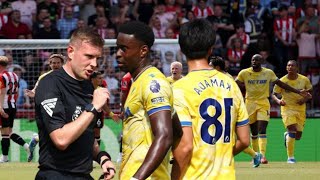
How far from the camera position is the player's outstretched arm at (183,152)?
6.63 meters

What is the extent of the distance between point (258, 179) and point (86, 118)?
34.0 feet

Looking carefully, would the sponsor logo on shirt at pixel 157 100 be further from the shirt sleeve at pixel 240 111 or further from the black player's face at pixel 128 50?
the shirt sleeve at pixel 240 111

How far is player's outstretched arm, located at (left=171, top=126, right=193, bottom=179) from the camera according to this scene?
6.63m

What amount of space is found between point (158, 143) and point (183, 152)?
Result: 31 centimetres

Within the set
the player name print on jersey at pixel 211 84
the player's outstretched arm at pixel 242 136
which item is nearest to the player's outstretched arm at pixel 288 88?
the player's outstretched arm at pixel 242 136

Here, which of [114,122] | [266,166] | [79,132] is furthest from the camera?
[114,122]

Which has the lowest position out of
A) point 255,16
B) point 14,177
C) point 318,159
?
point 318,159

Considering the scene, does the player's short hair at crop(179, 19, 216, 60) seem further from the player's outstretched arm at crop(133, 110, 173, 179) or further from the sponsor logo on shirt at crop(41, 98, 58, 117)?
the sponsor logo on shirt at crop(41, 98, 58, 117)

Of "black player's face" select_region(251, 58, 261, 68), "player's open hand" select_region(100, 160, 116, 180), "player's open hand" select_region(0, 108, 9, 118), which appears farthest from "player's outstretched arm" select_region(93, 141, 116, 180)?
"black player's face" select_region(251, 58, 261, 68)

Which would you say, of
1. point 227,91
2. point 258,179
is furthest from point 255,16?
point 227,91

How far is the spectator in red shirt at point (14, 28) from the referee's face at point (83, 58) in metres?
18.3

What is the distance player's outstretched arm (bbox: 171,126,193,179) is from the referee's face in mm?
813

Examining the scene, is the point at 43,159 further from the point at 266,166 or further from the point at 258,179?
the point at 266,166

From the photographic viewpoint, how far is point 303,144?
23922 mm
